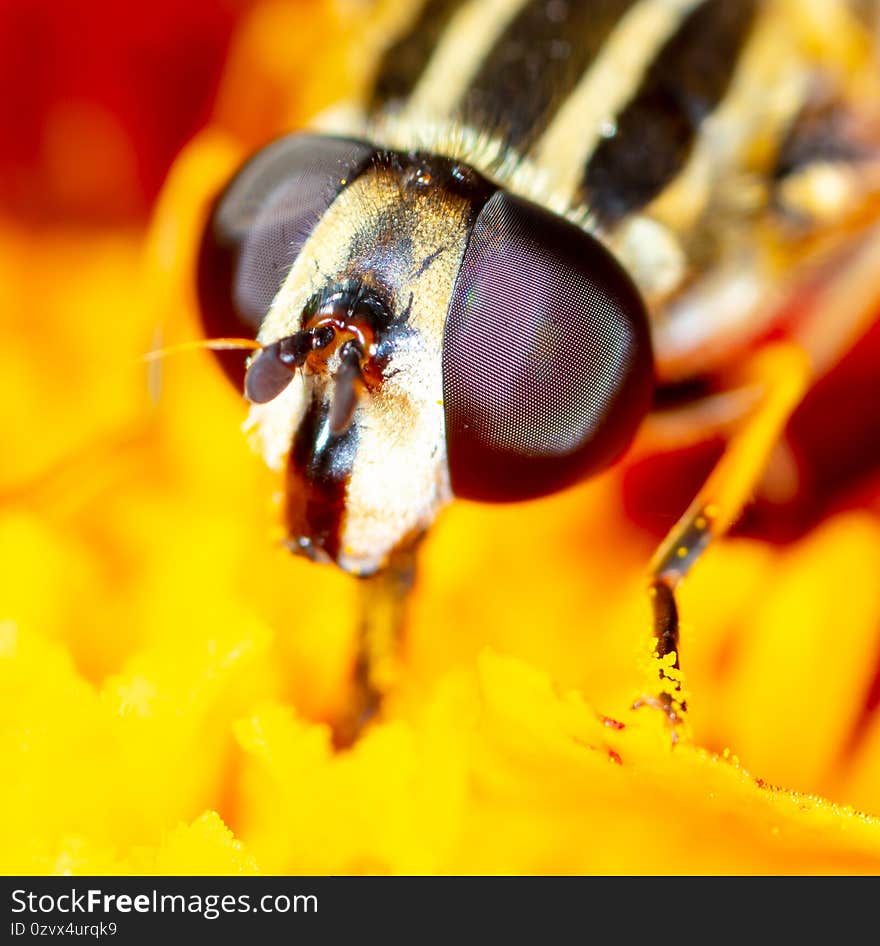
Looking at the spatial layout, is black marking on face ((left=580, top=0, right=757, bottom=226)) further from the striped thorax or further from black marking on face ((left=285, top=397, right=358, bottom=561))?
black marking on face ((left=285, top=397, right=358, bottom=561))

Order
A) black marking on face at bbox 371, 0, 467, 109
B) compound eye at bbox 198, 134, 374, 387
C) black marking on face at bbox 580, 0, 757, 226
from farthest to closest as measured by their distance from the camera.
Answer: black marking on face at bbox 371, 0, 467, 109, black marking on face at bbox 580, 0, 757, 226, compound eye at bbox 198, 134, 374, 387

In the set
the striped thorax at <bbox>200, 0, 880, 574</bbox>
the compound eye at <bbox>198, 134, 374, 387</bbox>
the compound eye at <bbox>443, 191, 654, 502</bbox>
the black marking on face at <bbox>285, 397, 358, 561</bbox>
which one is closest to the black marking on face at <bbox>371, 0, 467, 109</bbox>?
the striped thorax at <bbox>200, 0, 880, 574</bbox>

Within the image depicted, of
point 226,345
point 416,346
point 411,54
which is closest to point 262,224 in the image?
point 226,345

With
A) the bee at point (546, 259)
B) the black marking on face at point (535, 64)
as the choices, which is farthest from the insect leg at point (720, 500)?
the black marking on face at point (535, 64)

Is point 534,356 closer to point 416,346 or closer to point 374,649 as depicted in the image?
point 416,346

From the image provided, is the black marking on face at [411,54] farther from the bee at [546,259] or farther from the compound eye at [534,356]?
the compound eye at [534,356]
